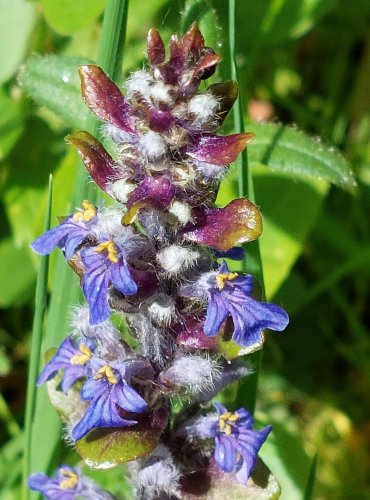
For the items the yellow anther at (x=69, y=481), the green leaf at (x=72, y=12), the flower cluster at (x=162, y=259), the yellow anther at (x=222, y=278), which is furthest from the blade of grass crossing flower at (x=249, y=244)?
the green leaf at (x=72, y=12)

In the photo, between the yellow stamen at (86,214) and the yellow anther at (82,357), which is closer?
the yellow stamen at (86,214)

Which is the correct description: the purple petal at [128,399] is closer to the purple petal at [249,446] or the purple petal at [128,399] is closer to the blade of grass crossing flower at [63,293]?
the purple petal at [249,446]

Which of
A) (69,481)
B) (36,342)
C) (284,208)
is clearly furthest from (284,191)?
(69,481)

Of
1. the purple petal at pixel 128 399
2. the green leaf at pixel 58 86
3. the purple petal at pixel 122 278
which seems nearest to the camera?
the purple petal at pixel 122 278

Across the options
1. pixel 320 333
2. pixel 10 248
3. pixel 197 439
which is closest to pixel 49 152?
pixel 10 248

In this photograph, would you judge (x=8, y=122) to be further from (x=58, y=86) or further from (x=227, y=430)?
(x=227, y=430)

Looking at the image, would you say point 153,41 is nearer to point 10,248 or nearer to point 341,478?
point 10,248
